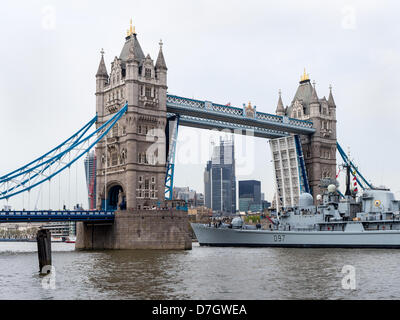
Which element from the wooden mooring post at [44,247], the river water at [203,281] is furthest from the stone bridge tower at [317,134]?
the wooden mooring post at [44,247]

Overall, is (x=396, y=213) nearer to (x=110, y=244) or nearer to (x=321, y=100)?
(x=110, y=244)

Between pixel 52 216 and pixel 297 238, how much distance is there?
2675 centimetres

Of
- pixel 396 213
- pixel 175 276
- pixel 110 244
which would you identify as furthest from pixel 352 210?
pixel 175 276

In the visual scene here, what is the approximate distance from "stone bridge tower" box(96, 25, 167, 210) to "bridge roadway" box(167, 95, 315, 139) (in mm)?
3497

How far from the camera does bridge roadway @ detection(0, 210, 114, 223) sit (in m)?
50.3

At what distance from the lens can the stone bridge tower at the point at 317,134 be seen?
83000 mm

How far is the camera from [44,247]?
2969cm

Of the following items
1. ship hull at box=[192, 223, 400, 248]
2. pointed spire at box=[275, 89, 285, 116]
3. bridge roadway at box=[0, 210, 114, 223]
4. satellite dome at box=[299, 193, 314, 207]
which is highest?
pointed spire at box=[275, 89, 285, 116]

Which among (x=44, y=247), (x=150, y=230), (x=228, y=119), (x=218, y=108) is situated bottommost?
(x=150, y=230)

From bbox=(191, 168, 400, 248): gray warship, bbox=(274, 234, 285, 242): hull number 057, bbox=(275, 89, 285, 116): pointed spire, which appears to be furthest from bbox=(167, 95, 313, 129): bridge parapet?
bbox=(274, 234, 285, 242): hull number 057

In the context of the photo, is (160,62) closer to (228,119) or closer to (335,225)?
(228,119)

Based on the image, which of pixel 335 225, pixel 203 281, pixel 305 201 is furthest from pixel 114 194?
pixel 203 281

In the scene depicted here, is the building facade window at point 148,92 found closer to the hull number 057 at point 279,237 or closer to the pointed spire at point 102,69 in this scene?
the pointed spire at point 102,69

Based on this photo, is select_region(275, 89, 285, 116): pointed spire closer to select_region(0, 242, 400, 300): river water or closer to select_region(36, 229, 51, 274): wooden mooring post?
select_region(0, 242, 400, 300): river water
